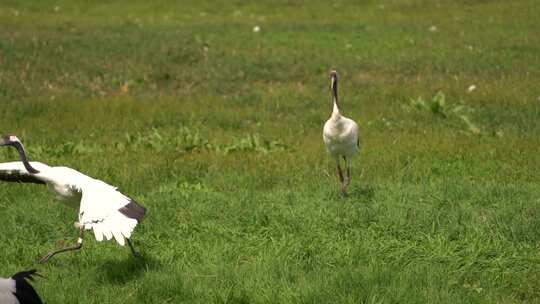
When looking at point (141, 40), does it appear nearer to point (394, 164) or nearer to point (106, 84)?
point (106, 84)

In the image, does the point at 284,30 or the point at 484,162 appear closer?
the point at 484,162

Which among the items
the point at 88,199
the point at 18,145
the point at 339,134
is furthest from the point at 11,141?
the point at 339,134

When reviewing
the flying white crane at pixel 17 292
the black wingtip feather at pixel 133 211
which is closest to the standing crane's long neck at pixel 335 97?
the black wingtip feather at pixel 133 211

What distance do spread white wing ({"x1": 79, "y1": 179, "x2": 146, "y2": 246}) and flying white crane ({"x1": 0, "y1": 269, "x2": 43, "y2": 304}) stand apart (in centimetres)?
60

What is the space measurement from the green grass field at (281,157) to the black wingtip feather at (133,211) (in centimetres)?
55

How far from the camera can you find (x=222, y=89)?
49.4 feet

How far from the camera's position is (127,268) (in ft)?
21.2

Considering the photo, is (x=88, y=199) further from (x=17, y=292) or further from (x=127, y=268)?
(x=17, y=292)

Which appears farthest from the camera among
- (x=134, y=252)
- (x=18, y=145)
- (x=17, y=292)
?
(x=18, y=145)

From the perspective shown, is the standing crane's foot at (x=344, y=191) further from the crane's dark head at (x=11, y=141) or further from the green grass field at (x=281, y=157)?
the crane's dark head at (x=11, y=141)

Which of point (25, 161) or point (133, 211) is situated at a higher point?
point (25, 161)

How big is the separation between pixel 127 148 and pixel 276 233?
4.07 metres

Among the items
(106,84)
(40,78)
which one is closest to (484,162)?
(106,84)

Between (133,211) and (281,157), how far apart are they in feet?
13.4
